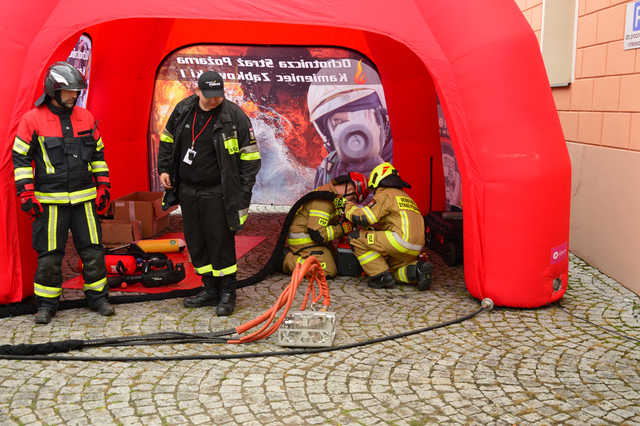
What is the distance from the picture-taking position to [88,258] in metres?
5.76

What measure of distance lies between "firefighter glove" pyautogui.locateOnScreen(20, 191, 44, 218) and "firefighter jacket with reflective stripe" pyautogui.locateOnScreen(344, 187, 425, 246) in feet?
9.50

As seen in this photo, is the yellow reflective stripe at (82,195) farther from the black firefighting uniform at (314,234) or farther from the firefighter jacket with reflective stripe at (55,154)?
the black firefighting uniform at (314,234)

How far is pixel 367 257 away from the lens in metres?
6.66

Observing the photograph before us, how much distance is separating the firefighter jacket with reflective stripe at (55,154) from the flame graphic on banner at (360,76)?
15.5 ft

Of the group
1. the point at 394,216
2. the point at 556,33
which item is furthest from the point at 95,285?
the point at 556,33

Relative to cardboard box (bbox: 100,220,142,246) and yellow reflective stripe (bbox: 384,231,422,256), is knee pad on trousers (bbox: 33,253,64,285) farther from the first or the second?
yellow reflective stripe (bbox: 384,231,422,256)

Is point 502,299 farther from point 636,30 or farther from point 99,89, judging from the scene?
point 99,89

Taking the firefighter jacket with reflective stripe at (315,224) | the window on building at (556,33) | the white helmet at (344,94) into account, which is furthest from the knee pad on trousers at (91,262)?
the window on building at (556,33)

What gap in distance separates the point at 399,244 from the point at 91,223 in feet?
9.37

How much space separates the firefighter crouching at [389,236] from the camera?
6.54m

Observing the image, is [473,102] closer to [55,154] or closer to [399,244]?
[399,244]

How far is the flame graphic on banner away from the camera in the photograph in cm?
947

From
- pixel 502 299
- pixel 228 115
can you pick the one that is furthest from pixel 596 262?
pixel 228 115

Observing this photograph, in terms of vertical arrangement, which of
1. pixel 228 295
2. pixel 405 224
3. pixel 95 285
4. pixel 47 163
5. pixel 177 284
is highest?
pixel 47 163
